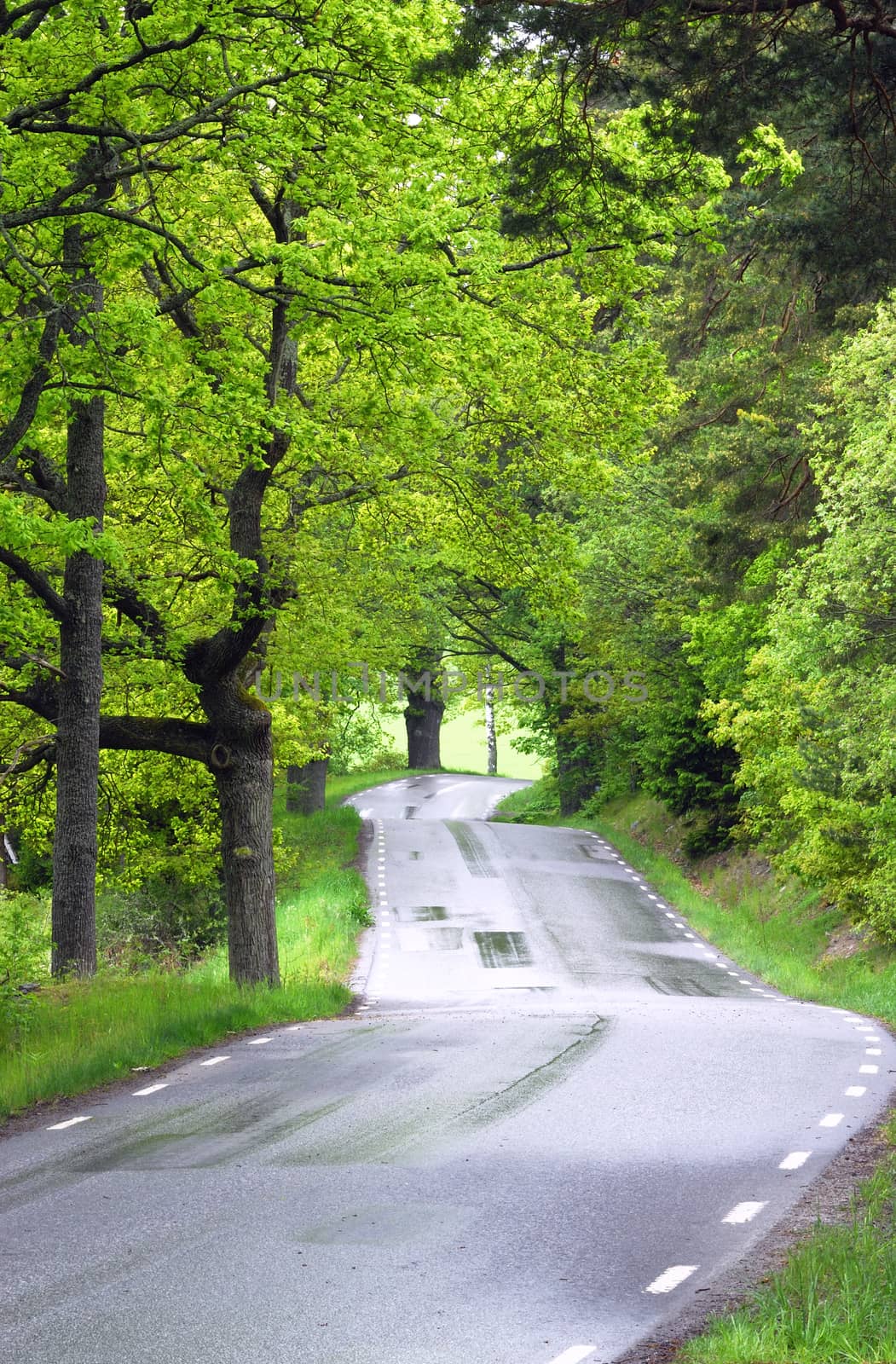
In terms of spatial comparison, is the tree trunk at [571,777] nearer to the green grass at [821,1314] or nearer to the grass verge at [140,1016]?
the grass verge at [140,1016]

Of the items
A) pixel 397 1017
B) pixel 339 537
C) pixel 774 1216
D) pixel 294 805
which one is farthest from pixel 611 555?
pixel 774 1216

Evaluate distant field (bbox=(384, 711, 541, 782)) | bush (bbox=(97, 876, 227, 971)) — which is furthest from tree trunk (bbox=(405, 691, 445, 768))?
bush (bbox=(97, 876, 227, 971))

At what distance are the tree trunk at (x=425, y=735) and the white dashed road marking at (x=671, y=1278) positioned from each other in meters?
59.6

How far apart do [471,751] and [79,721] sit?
98767 mm

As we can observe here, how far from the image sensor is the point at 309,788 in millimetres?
44625

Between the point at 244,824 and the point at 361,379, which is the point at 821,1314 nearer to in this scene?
the point at 244,824

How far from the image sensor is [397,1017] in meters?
17.3

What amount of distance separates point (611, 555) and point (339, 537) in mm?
16170

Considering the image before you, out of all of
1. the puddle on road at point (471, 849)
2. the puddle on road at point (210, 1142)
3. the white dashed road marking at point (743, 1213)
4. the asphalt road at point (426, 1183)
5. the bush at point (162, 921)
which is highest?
the puddle on road at point (471, 849)

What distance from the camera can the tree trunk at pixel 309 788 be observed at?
144ft

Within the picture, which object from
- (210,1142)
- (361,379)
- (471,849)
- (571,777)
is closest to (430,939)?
(361,379)

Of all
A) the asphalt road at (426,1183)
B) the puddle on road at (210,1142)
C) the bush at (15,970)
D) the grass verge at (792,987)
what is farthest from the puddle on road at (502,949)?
the puddle on road at (210,1142)

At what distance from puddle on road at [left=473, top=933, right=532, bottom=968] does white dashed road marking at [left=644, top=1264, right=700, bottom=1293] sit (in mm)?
17487

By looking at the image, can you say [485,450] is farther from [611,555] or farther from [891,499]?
[611,555]
